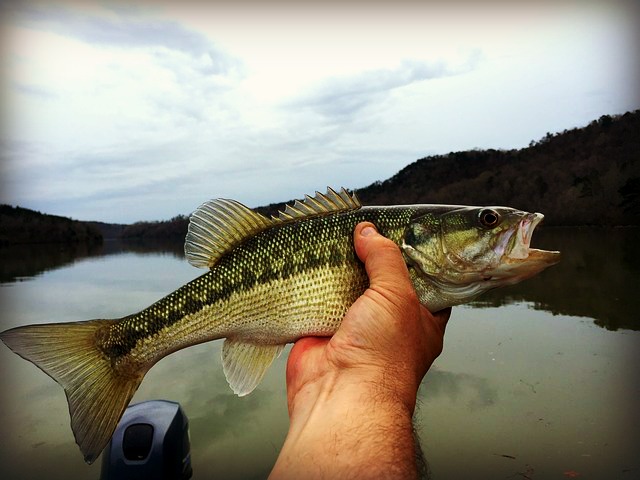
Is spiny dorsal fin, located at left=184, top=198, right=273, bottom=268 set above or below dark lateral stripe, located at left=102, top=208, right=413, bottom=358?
above

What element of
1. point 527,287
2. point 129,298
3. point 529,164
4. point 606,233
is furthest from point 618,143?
point 129,298

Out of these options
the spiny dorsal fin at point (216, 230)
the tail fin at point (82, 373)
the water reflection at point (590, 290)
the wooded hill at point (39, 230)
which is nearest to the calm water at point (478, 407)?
the water reflection at point (590, 290)

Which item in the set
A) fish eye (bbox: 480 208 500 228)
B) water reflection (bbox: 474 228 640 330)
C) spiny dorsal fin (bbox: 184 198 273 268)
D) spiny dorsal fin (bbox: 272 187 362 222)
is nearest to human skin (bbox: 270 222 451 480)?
spiny dorsal fin (bbox: 272 187 362 222)

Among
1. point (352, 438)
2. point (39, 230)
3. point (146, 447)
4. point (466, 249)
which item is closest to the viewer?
point (352, 438)

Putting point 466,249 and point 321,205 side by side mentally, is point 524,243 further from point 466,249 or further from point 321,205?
point 321,205

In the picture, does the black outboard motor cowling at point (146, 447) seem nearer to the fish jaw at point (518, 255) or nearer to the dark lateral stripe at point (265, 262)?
the dark lateral stripe at point (265, 262)

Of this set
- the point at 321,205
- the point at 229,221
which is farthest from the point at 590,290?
the point at 229,221

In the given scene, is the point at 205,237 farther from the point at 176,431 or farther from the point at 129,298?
the point at 129,298

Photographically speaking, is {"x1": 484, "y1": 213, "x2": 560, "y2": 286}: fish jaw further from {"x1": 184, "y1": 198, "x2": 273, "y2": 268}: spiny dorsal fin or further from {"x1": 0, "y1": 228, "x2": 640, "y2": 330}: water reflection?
{"x1": 0, "y1": 228, "x2": 640, "y2": 330}: water reflection
